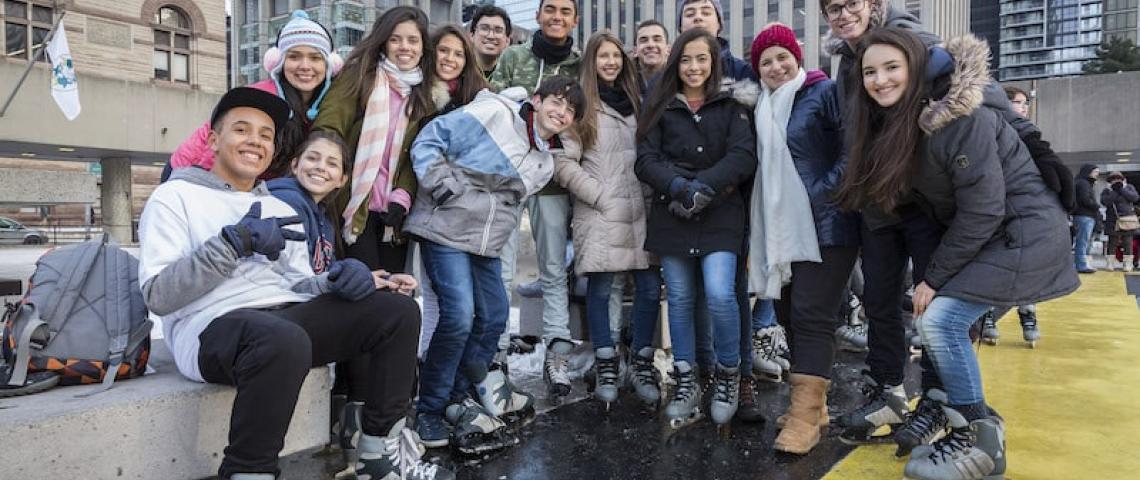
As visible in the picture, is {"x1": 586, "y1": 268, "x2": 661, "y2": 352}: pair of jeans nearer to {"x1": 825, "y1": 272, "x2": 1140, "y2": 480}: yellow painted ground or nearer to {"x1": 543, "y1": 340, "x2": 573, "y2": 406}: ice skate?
{"x1": 543, "y1": 340, "x2": 573, "y2": 406}: ice skate

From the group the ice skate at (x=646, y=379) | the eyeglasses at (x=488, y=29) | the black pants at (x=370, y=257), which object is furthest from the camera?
the eyeglasses at (x=488, y=29)

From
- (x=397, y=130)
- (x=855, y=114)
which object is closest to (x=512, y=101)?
(x=397, y=130)

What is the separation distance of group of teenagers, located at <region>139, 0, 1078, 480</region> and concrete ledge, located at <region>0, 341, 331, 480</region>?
0.17m

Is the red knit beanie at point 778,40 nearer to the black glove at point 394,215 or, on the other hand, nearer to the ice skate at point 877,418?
the ice skate at point 877,418

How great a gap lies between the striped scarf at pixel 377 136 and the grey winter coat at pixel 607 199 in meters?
0.93

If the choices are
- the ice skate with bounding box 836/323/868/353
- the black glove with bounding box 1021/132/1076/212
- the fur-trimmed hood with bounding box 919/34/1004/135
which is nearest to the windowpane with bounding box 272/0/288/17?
the ice skate with bounding box 836/323/868/353

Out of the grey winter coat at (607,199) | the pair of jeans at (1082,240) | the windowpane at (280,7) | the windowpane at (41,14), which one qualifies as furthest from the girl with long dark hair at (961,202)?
the windowpane at (280,7)

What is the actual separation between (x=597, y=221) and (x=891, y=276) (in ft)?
5.03

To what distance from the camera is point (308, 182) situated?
118 inches

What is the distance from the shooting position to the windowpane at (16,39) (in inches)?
939

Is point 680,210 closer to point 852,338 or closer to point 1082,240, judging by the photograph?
point 852,338

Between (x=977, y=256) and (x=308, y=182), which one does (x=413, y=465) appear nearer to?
(x=308, y=182)

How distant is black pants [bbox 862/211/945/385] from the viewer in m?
3.30

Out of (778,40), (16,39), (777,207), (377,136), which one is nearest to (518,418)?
(377,136)
